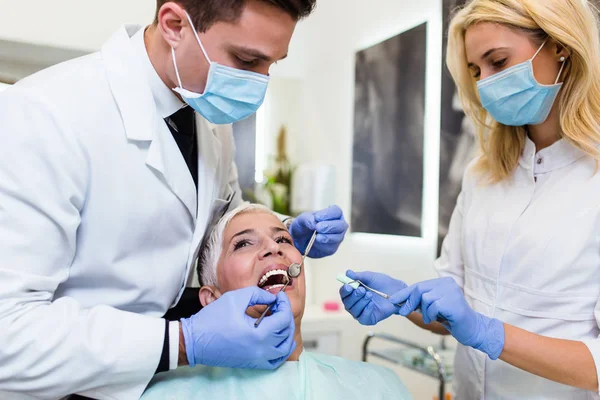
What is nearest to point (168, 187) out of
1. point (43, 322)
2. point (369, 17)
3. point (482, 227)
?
point (43, 322)

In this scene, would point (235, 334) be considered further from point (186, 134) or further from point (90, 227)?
point (186, 134)

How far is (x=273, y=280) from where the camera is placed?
62.2 inches

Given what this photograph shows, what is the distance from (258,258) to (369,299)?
33 centimetres

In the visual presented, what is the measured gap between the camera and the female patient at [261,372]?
4.72 feet

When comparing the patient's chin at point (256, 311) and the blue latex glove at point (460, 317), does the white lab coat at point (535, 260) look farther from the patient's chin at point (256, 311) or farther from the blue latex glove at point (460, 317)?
the patient's chin at point (256, 311)

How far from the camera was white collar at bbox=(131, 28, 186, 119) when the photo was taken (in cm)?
140

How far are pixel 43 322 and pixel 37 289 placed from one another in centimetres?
7

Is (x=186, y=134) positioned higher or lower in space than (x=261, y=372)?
higher

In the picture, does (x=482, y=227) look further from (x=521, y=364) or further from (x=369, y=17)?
(x=369, y=17)

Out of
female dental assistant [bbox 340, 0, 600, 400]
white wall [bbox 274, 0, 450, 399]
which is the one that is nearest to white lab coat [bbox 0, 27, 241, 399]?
female dental assistant [bbox 340, 0, 600, 400]

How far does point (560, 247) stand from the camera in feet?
4.55

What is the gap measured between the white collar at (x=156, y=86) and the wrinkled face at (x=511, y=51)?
83cm

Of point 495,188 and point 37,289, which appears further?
point 495,188

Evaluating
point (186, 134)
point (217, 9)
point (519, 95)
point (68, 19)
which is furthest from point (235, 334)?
point (68, 19)
